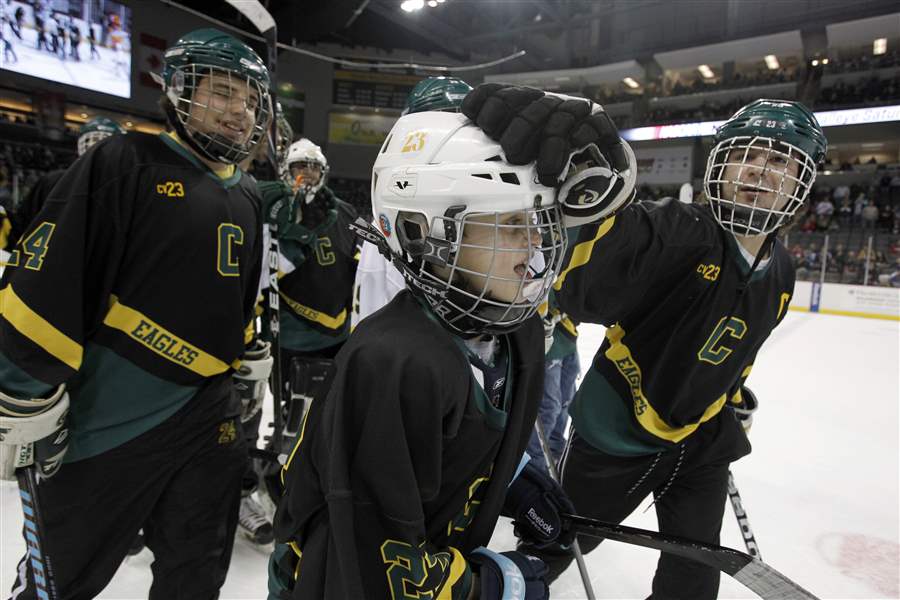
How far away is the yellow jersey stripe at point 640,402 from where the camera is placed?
1.54 m

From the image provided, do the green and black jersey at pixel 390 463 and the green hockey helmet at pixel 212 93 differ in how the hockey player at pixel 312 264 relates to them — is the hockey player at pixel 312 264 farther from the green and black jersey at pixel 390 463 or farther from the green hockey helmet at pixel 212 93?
the green and black jersey at pixel 390 463

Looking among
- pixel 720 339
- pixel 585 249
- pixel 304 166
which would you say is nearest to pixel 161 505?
pixel 585 249

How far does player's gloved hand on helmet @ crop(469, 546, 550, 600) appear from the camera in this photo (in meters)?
0.81

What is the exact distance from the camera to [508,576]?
2.72 feet

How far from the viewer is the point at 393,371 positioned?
0.74m

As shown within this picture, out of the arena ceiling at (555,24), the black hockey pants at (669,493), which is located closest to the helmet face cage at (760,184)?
the black hockey pants at (669,493)

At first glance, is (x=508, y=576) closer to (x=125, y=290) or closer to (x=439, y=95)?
(x=125, y=290)

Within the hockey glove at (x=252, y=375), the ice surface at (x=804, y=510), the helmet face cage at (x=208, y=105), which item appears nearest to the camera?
the helmet face cage at (x=208, y=105)

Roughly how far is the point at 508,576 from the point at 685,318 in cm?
93

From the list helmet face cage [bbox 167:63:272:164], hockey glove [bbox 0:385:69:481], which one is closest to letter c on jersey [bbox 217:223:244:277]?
helmet face cage [bbox 167:63:272:164]

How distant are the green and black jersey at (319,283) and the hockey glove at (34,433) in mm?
1497

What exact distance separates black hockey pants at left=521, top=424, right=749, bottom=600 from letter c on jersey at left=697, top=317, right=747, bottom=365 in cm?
23

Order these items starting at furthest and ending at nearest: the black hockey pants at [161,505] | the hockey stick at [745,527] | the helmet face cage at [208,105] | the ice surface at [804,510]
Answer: the ice surface at [804,510] < the hockey stick at [745,527] < the helmet face cage at [208,105] < the black hockey pants at [161,505]

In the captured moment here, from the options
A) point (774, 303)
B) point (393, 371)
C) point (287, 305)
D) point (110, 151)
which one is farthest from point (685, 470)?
point (287, 305)
